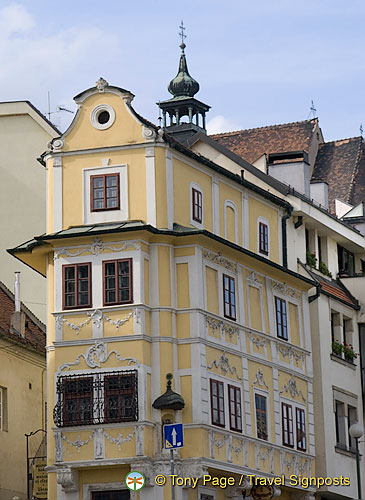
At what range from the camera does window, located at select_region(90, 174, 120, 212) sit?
163ft

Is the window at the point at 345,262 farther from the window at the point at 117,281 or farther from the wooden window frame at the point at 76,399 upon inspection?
the wooden window frame at the point at 76,399

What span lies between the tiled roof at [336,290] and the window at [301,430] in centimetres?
525

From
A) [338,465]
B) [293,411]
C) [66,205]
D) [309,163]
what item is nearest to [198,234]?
[66,205]

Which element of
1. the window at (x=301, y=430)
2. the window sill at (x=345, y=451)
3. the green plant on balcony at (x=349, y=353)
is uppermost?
the green plant on balcony at (x=349, y=353)

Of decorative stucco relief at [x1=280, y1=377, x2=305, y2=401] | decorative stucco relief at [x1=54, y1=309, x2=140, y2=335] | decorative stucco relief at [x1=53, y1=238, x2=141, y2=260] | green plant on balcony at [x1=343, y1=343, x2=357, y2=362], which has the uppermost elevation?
decorative stucco relief at [x1=53, y1=238, x2=141, y2=260]

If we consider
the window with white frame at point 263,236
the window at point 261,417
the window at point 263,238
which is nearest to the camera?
the window at point 261,417

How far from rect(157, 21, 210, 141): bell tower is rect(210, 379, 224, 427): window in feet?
53.1

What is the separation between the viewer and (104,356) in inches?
1890

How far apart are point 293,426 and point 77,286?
10.3 metres

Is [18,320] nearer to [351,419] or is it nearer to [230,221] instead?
[230,221]

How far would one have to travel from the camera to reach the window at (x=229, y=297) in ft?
167

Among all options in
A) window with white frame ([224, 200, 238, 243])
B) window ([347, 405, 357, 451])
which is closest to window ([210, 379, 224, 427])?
window with white frame ([224, 200, 238, 243])

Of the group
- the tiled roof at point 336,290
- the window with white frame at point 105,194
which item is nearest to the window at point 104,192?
the window with white frame at point 105,194

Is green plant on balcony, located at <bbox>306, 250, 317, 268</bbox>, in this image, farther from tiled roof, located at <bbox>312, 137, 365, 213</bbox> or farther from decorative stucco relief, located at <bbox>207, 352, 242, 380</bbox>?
tiled roof, located at <bbox>312, 137, 365, 213</bbox>
